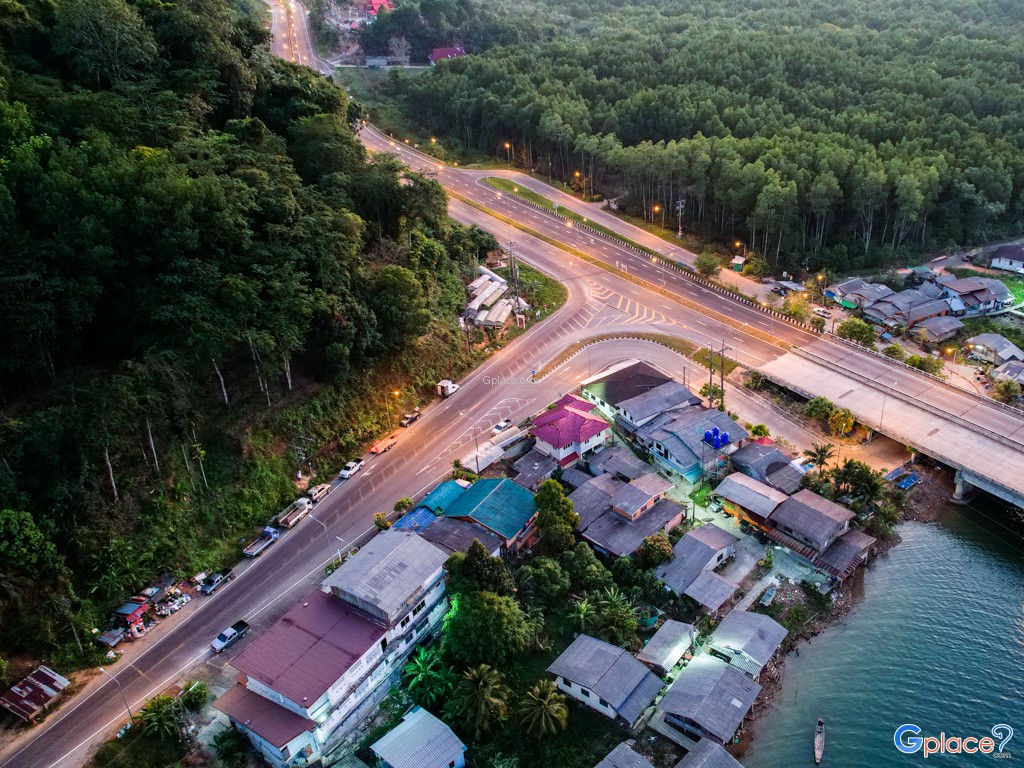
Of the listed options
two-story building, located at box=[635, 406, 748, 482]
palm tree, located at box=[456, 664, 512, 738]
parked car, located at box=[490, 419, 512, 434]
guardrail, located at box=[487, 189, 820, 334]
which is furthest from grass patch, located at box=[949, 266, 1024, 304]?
palm tree, located at box=[456, 664, 512, 738]


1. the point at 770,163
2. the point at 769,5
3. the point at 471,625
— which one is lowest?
the point at 471,625

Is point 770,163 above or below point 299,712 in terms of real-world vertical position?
above

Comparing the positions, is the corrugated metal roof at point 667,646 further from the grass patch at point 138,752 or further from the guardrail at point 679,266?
the guardrail at point 679,266

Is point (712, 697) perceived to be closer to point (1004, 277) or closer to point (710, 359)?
point (710, 359)

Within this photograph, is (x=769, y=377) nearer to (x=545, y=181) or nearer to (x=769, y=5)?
(x=545, y=181)

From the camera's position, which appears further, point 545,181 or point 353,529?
point 545,181

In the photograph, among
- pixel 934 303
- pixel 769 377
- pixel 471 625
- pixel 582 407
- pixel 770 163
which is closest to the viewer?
pixel 471 625

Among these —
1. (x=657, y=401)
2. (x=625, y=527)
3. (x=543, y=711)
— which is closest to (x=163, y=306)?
(x=625, y=527)

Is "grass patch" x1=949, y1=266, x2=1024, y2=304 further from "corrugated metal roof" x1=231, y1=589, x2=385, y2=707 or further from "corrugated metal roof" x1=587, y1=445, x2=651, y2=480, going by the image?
"corrugated metal roof" x1=231, y1=589, x2=385, y2=707

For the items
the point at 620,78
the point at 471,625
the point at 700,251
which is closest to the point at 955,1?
the point at 620,78
